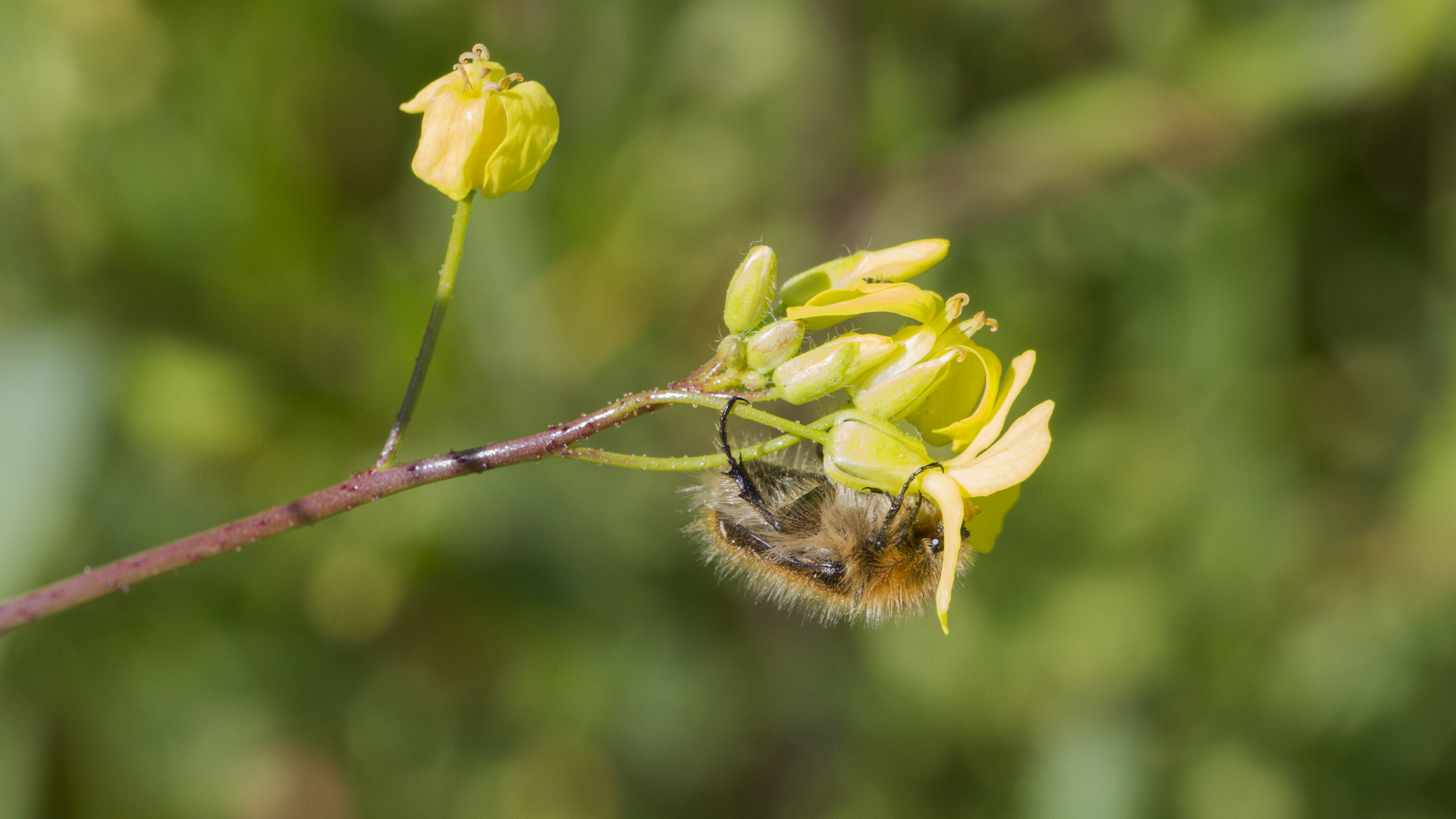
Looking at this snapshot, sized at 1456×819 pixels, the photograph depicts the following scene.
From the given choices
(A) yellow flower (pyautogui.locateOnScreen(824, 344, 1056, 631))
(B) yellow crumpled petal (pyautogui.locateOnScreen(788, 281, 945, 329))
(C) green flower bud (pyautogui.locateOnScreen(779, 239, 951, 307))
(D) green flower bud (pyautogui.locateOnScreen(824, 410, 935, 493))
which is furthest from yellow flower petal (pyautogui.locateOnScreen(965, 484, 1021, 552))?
(C) green flower bud (pyautogui.locateOnScreen(779, 239, 951, 307))

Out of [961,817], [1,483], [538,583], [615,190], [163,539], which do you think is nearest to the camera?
[1,483]

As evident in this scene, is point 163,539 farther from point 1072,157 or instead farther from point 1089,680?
point 1072,157

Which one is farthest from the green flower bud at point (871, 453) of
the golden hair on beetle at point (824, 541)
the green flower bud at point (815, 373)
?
the golden hair on beetle at point (824, 541)

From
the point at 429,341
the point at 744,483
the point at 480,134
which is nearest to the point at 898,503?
the point at 744,483

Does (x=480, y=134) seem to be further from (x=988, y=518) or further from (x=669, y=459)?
(x=988, y=518)

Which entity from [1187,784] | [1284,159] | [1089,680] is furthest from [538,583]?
[1284,159]
